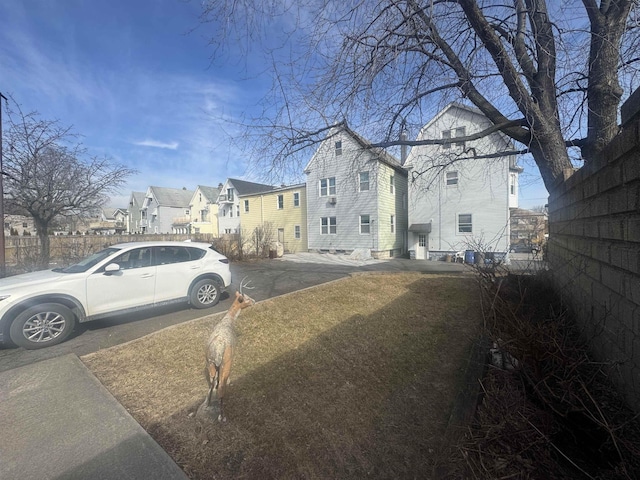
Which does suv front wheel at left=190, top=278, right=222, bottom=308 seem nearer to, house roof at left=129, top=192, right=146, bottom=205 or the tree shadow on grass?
the tree shadow on grass

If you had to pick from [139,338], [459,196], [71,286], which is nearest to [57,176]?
[71,286]

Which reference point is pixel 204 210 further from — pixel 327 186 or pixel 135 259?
pixel 135 259

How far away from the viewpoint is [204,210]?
1524 inches

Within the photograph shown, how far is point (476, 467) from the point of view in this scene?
1.79 meters

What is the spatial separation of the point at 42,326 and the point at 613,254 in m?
7.16

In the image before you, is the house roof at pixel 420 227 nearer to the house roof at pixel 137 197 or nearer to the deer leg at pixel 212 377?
the deer leg at pixel 212 377

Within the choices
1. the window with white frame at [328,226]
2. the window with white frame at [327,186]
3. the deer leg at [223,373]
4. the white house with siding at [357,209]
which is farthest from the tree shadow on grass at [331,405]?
the window with white frame at [327,186]

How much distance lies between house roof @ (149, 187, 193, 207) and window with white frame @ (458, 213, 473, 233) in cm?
3906

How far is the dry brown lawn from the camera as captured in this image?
2.17m

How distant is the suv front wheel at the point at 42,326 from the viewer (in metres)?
4.23

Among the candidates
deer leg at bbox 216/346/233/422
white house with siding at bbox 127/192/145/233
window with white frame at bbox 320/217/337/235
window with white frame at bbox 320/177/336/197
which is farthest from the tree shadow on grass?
white house with siding at bbox 127/192/145/233

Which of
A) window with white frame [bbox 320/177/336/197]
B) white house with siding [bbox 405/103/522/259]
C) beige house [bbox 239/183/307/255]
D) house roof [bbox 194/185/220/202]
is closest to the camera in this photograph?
white house with siding [bbox 405/103/522/259]

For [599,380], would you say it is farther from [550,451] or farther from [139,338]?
[139,338]

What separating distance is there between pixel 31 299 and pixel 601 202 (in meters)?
7.31
